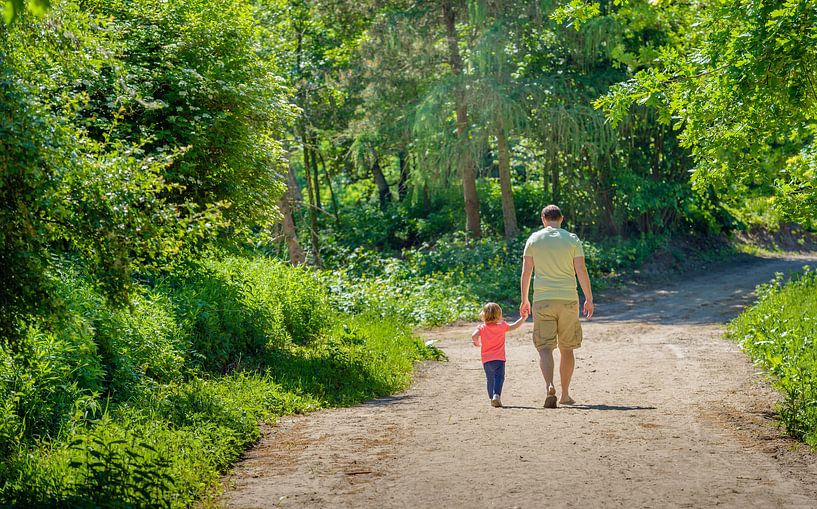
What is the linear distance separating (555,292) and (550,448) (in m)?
2.74

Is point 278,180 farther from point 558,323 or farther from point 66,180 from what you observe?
point 66,180

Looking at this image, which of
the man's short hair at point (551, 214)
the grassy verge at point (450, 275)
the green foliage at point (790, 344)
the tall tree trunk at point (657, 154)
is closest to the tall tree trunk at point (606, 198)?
the grassy verge at point (450, 275)

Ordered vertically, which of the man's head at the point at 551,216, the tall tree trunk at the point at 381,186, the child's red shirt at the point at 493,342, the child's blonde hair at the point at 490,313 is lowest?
the child's red shirt at the point at 493,342

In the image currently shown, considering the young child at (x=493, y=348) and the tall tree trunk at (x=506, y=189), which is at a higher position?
the tall tree trunk at (x=506, y=189)

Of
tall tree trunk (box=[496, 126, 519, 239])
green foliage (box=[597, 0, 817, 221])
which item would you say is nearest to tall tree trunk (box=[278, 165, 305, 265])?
tall tree trunk (box=[496, 126, 519, 239])

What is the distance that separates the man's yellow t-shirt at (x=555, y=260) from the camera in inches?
370

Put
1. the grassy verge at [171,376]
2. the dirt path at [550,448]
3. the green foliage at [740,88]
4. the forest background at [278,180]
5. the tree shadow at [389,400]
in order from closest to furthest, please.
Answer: the dirt path at [550,448], the grassy verge at [171,376], the forest background at [278,180], the green foliage at [740,88], the tree shadow at [389,400]

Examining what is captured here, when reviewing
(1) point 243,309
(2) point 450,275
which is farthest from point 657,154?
(1) point 243,309

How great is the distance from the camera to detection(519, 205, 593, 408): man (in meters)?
9.41

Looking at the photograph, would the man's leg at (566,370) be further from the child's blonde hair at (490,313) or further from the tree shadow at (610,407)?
the child's blonde hair at (490,313)

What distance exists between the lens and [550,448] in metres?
7.04

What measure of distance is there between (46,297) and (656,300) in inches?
688

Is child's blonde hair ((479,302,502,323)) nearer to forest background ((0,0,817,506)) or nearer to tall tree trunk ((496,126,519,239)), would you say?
forest background ((0,0,817,506))

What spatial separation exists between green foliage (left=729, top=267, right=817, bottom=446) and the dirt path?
0.74 ft
